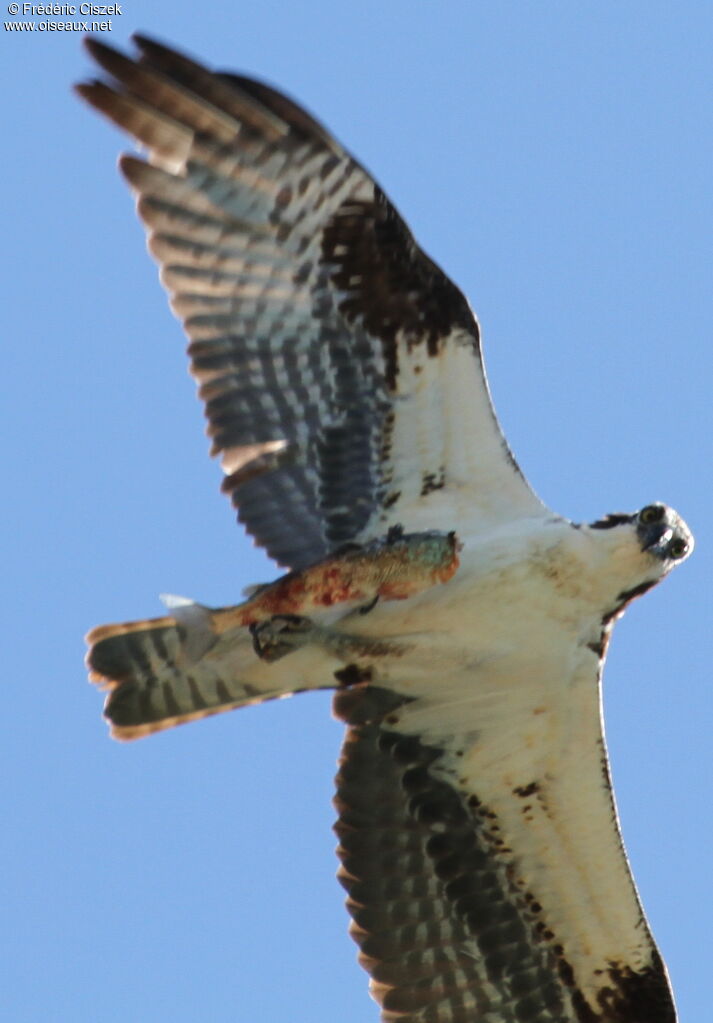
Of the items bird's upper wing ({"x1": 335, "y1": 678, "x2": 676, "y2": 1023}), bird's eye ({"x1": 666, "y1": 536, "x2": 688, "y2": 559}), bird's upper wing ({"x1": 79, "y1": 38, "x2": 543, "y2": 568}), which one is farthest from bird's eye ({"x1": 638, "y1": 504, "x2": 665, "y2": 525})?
bird's upper wing ({"x1": 335, "y1": 678, "x2": 676, "y2": 1023})

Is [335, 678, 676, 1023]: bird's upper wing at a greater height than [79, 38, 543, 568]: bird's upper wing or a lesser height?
lesser

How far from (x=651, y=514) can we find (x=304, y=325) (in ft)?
6.63

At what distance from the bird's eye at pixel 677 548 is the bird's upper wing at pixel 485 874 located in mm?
1112

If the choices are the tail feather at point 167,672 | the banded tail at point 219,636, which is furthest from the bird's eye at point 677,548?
the tail feather at point 167,672

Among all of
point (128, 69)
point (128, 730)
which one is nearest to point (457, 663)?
point (128, 730)

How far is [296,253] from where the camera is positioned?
8414 millimetres

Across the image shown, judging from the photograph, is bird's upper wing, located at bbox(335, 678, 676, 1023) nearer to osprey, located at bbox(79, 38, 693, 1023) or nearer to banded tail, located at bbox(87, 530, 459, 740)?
osprey, located at bbox(79, 38, 693, 1023)

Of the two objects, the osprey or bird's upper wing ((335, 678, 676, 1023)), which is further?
bird's upper wing ((335, 678, 676, 1023))

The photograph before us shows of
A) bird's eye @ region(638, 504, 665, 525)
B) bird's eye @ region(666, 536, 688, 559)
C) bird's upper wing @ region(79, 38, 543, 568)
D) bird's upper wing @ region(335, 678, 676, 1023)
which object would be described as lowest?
bird's upper wing @ region(335, 678, 676, 1023)

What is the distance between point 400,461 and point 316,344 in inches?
29.4

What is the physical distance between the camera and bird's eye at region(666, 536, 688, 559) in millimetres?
7602

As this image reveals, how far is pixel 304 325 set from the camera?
27.7ft

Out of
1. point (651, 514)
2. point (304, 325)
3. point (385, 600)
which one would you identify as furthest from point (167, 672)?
point (651, 514)

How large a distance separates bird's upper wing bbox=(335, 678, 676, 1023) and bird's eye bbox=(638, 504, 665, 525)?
1156mm
